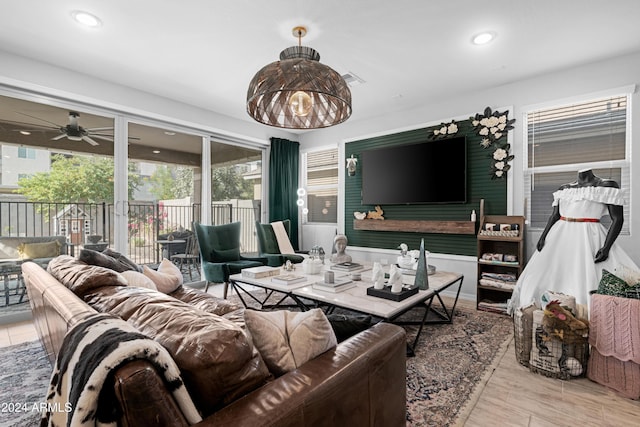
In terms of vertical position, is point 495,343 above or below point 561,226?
below

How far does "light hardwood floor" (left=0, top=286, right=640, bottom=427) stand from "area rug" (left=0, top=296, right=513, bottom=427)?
0.07m

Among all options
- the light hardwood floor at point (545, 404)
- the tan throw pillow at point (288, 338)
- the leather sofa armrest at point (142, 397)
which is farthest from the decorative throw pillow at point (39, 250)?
the light hardwood floor at point (545, 404)

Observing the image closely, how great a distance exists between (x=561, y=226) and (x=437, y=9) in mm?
2144

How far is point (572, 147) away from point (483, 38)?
1643 mm

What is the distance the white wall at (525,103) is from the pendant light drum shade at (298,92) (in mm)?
2211

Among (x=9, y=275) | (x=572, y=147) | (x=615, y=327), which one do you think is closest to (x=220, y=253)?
(x=9, y=275)

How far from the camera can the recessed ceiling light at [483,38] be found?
8.75ft

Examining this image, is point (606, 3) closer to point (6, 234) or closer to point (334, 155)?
point (334, 155)

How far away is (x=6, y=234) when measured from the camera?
3195mm

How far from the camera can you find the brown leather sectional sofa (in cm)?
70

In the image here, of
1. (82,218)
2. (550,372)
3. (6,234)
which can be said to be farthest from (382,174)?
(6,234)

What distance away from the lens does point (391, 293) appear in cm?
230

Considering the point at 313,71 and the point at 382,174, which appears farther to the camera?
the point at 382,174

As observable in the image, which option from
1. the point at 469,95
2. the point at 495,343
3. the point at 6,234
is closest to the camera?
the point at 495,343
